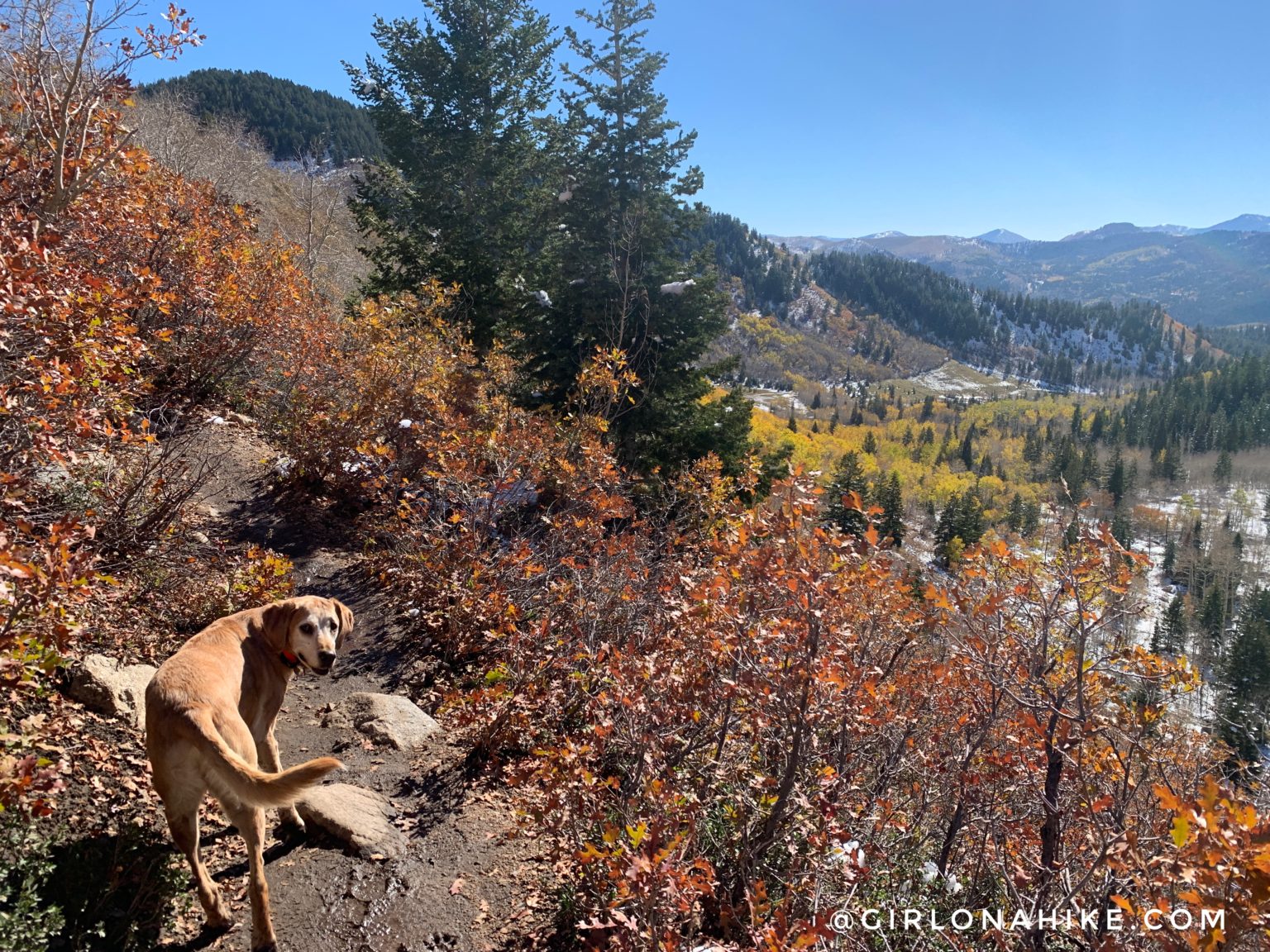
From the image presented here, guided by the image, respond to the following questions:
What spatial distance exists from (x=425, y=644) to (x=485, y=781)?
2.66 metres

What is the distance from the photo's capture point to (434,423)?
11.2 meters

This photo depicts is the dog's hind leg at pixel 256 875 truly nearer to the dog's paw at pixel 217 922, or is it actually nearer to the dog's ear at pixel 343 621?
the dog's paw at pixel 217 922

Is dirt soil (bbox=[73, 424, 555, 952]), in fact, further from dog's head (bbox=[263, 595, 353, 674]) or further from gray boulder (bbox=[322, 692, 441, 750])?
dog's head (bbox=[263, 595, 353, 674])

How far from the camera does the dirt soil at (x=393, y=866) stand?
4.06m

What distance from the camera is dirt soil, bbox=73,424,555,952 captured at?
406 centimetres

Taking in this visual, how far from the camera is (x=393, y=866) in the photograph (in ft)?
15.2

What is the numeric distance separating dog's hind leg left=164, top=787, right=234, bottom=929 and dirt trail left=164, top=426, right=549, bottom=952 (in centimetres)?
11

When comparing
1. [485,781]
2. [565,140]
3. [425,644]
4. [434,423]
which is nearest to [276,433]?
[434,423]

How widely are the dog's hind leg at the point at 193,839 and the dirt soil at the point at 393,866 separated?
0.35 ft

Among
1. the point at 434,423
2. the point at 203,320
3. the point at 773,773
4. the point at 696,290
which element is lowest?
the point at 773,773

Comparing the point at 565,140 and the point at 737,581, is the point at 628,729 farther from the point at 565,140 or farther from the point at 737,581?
the point at 565,140

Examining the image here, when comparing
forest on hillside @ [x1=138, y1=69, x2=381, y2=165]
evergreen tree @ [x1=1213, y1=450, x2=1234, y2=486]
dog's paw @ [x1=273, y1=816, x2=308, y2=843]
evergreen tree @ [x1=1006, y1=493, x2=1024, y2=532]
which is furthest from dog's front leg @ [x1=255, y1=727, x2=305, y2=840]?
evergreen tree @ [x1=1213, y1=450, x2=1234, y2=486]


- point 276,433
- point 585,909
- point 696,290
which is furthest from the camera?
point 696,290

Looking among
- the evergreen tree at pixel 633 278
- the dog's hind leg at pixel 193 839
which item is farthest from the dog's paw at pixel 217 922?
the evergreen tree at pixel 633 278
